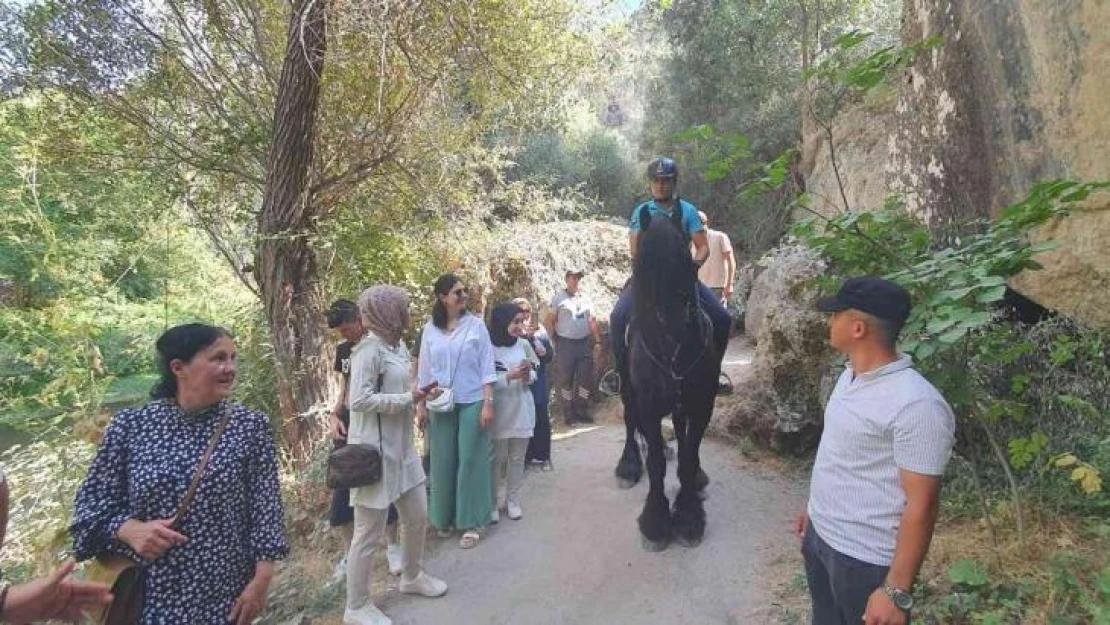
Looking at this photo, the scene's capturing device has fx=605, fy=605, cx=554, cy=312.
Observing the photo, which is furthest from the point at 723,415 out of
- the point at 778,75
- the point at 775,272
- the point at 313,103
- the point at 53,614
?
the point at 778,75

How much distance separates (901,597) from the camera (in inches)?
69.1

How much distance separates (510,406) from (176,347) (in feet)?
9.29

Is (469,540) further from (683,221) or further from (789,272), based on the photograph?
(789,272)

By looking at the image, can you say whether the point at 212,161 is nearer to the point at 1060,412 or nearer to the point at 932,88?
the point at 932,88

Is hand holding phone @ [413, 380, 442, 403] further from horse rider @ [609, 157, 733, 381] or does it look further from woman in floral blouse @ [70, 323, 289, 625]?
horse rider @ [609, 157, 733, 381]

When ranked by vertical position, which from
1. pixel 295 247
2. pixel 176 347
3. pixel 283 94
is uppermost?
pixel 283 94

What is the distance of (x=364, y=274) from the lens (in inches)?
257

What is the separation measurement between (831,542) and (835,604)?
1.09ft

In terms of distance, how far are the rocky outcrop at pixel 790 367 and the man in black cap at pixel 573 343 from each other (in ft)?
6.70

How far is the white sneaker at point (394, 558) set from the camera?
412cm

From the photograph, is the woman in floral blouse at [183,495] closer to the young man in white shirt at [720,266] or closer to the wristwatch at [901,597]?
the wristwatch at [901,597]

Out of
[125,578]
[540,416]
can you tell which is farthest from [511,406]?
[125,578]

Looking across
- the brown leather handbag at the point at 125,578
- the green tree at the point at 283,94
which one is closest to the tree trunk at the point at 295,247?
the green tree at the point at 283,94

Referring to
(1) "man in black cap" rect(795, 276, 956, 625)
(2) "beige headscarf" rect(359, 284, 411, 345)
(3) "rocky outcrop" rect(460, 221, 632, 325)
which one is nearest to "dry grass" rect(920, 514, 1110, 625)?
(1) "man in black cap" rect(795, 276, 956, 625)
